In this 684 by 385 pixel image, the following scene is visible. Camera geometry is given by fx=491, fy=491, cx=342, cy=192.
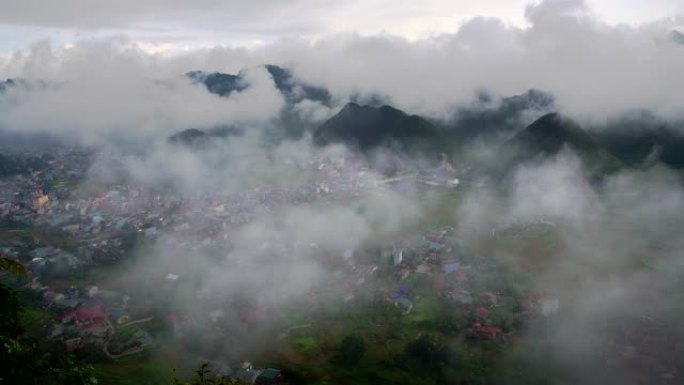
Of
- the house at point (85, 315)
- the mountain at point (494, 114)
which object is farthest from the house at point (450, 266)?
the mountain at point (494, 114)

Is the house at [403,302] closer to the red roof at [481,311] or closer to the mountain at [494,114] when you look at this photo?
the red roof at [481,311]

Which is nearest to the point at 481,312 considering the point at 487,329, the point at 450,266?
the point at 487,329

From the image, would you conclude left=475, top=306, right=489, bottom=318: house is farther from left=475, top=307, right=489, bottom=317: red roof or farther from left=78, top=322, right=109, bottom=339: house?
left=78, top=322, right=109, bottom=339: house

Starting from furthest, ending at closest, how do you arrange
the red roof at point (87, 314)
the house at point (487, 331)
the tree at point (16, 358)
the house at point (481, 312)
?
the red roof at point (87, 314)
the house at point (481, 312)
the house at point (487, 331)
the tree at point (16, 358)

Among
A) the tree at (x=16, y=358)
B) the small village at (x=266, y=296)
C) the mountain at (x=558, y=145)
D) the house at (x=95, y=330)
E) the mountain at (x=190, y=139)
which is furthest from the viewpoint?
the mountain at (x=190, y=139)

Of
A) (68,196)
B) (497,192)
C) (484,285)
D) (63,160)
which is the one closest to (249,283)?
(484,285)

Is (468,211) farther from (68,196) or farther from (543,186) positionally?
(68,196)

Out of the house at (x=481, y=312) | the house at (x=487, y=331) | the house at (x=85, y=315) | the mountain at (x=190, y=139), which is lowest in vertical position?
the mountain at (x=190, y=139)
